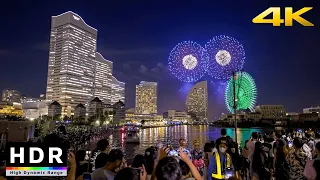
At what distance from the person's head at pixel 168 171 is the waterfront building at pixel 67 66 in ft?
598

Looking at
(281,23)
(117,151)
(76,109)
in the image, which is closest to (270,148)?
(281,23)

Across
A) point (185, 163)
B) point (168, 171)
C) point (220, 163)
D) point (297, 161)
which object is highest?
point (168, 171)

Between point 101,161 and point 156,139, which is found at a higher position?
point 101,161

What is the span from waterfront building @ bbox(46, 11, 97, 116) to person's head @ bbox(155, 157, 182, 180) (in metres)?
182

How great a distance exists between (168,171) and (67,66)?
633ft

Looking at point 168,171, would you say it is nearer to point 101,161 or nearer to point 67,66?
point 101,161

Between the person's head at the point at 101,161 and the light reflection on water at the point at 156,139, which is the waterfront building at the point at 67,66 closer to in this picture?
the light reflection on water at the point at 156,139

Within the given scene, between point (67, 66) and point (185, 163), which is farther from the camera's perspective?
point (67, 66)

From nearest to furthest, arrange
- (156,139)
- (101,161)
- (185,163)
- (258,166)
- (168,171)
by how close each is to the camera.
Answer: (168,171), (185,163), (101,161), (258,166), (156,139)

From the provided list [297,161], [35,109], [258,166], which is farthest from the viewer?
[35,109]

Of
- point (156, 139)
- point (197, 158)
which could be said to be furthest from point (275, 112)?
point (197, 158)

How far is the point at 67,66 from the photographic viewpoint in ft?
605

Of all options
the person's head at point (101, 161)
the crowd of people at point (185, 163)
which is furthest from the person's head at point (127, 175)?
the person's head at point (101, 161)

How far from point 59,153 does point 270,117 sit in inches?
7124
